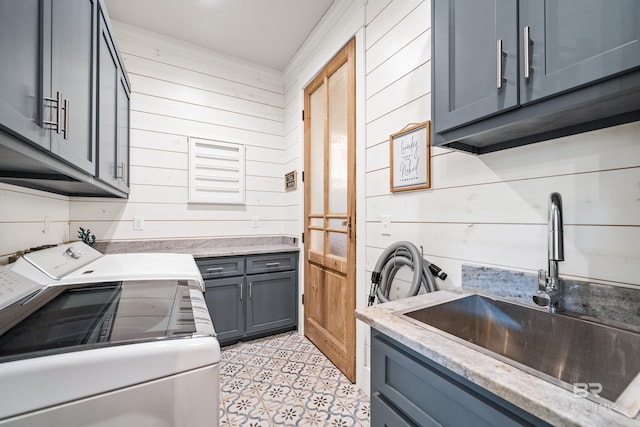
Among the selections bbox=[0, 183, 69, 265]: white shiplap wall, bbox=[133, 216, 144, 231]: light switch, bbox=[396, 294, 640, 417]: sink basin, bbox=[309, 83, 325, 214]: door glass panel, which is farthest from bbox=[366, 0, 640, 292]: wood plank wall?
bbox=[133, 216, 144, 231]: light switch

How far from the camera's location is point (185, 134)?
2783 millimetres

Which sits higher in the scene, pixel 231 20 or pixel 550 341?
pixel 231 20

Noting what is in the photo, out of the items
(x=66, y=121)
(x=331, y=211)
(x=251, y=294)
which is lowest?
(x=251, y=294)

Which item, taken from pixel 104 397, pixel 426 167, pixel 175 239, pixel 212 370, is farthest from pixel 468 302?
pixel 175 239

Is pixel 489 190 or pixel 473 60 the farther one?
pixel 489 190

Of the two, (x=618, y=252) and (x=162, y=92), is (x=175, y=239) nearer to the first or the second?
(x=162, y=92)

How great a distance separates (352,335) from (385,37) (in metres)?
2.02

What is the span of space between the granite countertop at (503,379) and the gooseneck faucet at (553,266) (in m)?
0.44

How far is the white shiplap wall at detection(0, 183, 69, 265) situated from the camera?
132 cm

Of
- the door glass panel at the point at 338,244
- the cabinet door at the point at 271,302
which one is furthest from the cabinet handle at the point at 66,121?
the cabinet door at the point at 271,302

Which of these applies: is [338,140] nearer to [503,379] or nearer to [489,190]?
[489,190]

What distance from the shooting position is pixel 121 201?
2506 millimetres

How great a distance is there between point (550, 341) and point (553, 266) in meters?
0.25

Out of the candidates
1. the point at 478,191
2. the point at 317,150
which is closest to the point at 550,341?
the point at 478,191
